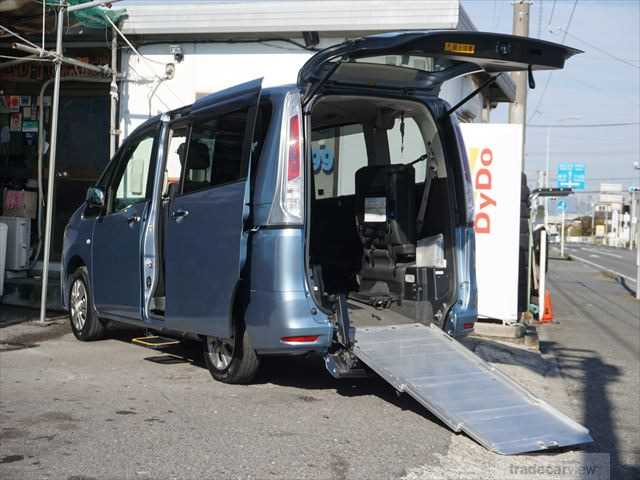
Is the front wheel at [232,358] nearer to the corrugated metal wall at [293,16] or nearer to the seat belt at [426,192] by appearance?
the seat belt at [426,192]

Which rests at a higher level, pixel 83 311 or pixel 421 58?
pixel 421 58

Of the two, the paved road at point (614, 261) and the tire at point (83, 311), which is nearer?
the tire at point (83, 311)

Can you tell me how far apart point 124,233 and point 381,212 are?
2527 mm

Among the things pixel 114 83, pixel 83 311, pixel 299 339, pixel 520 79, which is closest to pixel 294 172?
pixel 299 339

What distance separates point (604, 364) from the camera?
1002 centimetres

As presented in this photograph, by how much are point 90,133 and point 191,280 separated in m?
6.63


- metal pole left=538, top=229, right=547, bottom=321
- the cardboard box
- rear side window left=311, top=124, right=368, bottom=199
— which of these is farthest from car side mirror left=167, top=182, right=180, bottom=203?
metal pole left=538, top=229, right=547, bottom=321

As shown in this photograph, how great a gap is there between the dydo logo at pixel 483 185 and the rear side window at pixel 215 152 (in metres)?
4.74

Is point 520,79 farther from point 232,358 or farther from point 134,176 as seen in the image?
point 232,358

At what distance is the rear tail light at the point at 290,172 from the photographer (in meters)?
6.21

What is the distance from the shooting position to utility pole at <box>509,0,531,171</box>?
13977 mm

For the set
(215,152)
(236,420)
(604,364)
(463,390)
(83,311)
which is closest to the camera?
(236,420)

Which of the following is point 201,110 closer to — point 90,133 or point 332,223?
point 332,223

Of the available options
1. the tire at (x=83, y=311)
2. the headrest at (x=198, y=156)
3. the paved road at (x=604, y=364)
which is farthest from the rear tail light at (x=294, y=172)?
the tire at (x=83, y=311)
